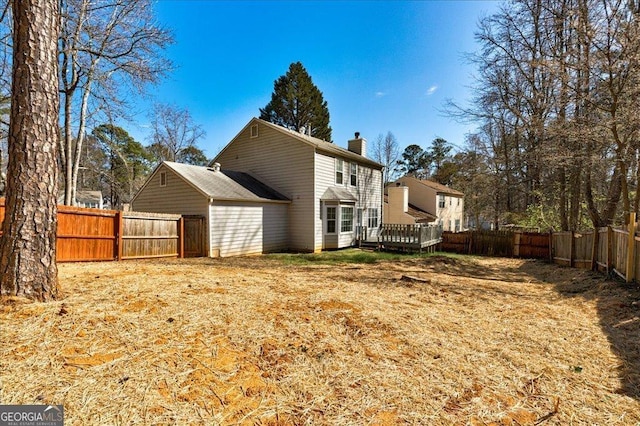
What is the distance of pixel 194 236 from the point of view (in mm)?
12234

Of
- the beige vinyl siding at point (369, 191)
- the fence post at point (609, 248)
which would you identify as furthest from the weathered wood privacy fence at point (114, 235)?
the fence post at point (609, 248)

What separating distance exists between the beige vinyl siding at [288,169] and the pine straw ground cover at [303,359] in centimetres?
1015

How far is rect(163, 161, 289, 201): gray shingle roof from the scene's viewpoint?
12781 millimetres

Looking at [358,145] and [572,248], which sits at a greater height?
[358,145]

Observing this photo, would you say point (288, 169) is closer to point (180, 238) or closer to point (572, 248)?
point (180, 238)

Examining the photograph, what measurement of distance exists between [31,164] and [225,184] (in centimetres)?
1058

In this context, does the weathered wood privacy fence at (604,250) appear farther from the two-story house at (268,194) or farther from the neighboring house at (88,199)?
the neighboring house at (88,199)

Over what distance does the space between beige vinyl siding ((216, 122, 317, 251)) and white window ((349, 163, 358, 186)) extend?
12.1 feet

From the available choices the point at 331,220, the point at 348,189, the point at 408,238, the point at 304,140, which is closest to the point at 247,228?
the point at 331,220

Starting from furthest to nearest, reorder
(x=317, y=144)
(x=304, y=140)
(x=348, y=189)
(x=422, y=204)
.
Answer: (x=422, y=204) → (x=348, y=189) → (x=317, y=144) → (x=304, y=140)

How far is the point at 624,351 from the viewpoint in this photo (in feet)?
12.5

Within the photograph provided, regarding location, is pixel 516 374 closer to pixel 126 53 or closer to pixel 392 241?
pixel 392 241

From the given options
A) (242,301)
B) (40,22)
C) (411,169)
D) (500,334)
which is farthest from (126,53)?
(411,169)

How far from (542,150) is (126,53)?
58.8 feet
